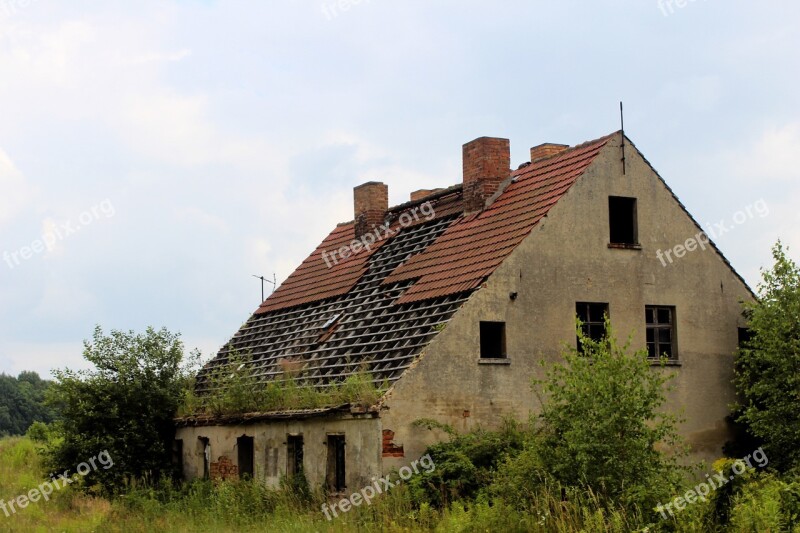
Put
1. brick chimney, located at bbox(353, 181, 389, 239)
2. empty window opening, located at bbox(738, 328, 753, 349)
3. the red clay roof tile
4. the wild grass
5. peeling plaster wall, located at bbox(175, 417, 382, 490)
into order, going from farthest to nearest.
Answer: brick chimney, located at bbox(353, 181, 389, 239) < empty window opening, located at bbox(738, 328, 753, 349) < the red clay roof tile < peeling plaster wall, located at bbox(175, 417, 382, 490) < the wild grass

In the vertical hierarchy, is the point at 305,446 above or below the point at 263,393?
below

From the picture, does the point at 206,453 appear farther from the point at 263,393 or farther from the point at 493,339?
the point at 493,339

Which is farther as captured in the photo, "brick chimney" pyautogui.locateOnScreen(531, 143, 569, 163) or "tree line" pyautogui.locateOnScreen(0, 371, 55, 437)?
"tree line" pyautogui.locateOnScreen(0, 371, 55, 437)

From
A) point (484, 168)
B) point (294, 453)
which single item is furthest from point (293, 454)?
point (484, 168)

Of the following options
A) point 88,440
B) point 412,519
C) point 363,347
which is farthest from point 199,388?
point 412,519

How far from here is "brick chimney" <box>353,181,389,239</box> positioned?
3058 cm

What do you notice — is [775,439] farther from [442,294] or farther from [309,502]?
[309,502]

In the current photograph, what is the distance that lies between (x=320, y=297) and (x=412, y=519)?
1165 centimetres

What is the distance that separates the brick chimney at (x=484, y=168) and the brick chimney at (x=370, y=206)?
5.57m

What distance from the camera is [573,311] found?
2208 cm

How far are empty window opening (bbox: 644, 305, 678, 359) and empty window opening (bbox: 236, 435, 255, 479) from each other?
29.9 feet

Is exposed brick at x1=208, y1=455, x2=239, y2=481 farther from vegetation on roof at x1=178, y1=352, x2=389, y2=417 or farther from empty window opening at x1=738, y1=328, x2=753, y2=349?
empty window opening at x1=738, y1=328, x2=753, y2=349

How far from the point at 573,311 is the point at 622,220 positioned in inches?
104

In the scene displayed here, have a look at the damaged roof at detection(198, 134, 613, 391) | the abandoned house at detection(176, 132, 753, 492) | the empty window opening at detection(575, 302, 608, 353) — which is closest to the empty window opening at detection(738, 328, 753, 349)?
the abandoned house at detection(176, 132, 753, 492)
